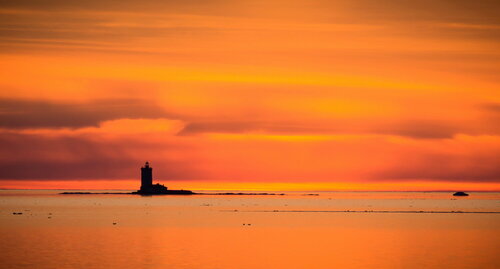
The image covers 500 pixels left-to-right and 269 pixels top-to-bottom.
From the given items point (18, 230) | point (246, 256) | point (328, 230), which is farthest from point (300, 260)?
point (18, 230)

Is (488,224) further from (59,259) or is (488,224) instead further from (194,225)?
(59,259)

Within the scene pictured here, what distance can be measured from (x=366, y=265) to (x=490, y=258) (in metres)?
9.72

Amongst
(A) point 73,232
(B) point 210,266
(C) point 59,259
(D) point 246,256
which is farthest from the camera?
(A) point 73,232

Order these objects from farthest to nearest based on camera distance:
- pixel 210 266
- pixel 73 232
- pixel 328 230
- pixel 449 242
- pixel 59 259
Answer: pixel 328 230 < pixel 73 232 < pixel 449 242 < pixel 59 259 < pixel 210 266

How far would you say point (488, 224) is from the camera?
315 ft

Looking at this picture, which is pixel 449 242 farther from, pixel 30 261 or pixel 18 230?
Answer: pixel 18 230

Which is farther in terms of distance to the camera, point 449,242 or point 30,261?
point 449,242

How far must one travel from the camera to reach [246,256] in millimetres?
57000

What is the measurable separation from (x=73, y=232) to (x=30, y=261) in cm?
2720

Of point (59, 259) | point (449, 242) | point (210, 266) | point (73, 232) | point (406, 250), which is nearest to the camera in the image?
point (210, 266)

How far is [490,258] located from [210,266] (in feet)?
62.8

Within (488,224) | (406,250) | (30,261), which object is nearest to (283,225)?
(488,224)

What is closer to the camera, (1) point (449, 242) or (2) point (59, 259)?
(2) point (59, 259)

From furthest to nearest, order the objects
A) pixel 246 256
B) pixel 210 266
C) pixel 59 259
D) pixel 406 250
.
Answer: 1. pixel 406 250
2. pixel 246 256
3. pixel 59 259
4. pixel 210 266
